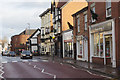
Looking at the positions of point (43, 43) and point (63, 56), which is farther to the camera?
point (43, 43)

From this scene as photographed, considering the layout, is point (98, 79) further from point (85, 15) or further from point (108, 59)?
point (85, 15)

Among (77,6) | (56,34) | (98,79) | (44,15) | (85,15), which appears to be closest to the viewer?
(98,79)

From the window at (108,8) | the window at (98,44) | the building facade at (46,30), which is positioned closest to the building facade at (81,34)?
the window at (98,44)

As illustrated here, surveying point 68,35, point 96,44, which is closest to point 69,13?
point 68,35

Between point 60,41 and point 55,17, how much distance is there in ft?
22.0

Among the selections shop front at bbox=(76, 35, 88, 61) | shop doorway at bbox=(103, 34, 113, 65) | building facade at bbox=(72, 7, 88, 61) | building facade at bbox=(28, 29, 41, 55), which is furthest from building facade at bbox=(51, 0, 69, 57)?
building facade at bbox=(28, 29, 41, 55)

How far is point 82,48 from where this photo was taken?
88.6ft

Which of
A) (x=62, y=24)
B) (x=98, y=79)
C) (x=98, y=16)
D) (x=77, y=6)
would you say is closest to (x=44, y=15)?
(x=62, y=24)

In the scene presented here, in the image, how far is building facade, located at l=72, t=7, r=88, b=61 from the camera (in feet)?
84.3

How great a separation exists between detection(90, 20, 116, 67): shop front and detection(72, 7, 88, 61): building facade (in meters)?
2.21

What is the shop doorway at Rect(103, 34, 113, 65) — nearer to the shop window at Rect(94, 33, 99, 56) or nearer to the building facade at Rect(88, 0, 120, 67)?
Result: the building facade at Rect(88, 0, 120, 67)

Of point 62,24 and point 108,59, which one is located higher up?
point 62,24

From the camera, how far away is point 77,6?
3588cm

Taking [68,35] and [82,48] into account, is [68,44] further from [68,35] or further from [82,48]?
[82,48]
